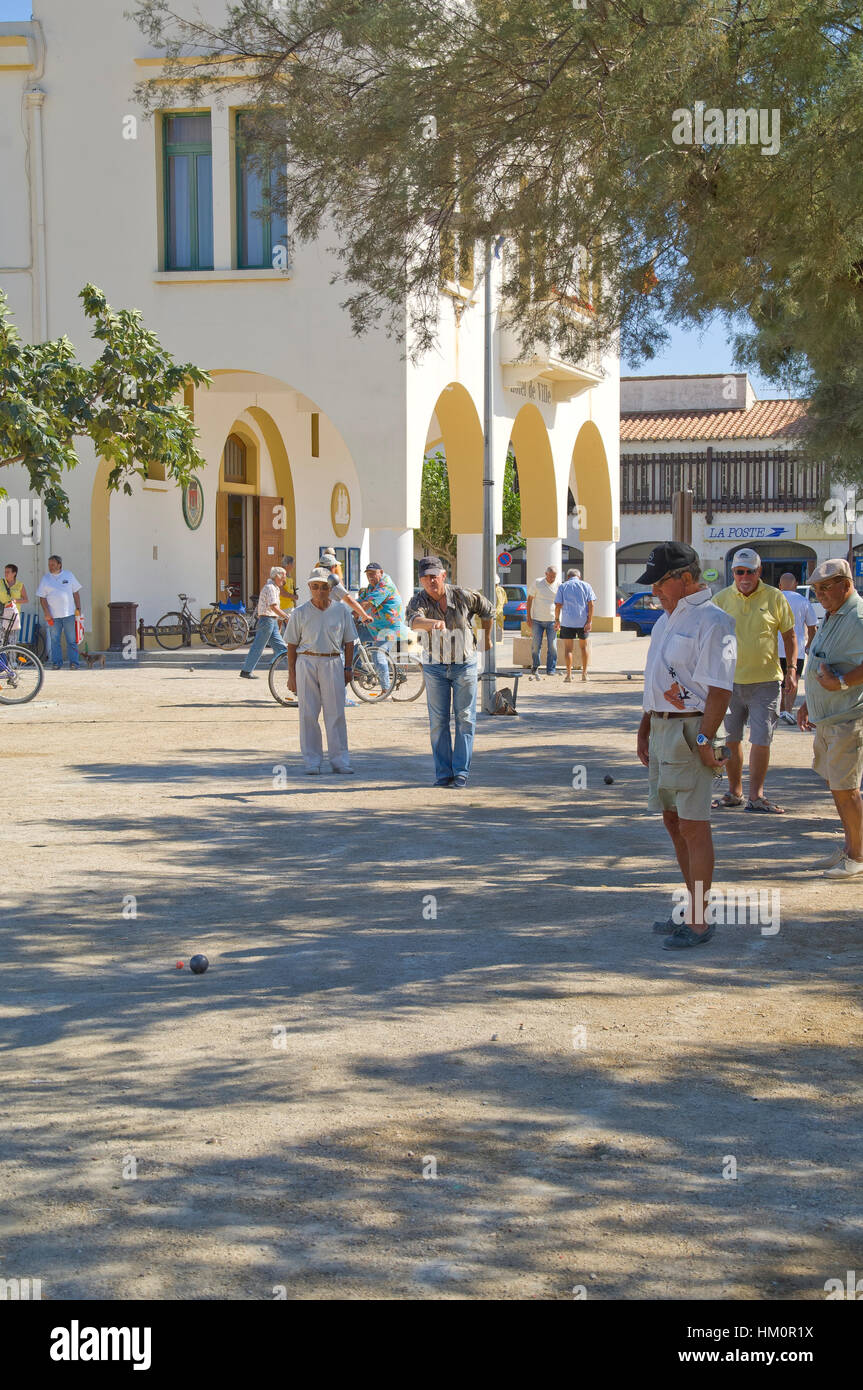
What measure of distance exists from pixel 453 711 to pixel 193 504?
17879 millimetres

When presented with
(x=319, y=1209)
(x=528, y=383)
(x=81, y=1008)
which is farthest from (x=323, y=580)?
(x=528, y=383)

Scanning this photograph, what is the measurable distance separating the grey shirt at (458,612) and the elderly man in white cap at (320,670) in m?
0.97

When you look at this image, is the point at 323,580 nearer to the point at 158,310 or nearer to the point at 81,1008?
the point at 81,1008

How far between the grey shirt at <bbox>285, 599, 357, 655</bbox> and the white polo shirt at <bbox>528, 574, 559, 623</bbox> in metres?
11.3

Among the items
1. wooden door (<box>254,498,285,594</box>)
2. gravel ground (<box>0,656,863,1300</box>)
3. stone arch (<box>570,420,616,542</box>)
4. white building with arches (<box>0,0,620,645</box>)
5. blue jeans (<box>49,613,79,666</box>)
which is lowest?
gravel ground (<box>0,656,863,1300</box>)

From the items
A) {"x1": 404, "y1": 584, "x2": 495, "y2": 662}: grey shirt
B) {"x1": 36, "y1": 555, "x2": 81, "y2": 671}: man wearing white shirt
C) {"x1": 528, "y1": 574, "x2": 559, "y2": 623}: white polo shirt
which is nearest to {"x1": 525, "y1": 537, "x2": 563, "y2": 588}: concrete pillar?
{"x1": 528, "y1": 574, "x2": 559, "y2": 623}: white polo shirt

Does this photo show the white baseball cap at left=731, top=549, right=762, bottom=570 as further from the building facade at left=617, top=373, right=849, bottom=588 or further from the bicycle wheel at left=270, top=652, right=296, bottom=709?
the building facade at left=617, top=373, right=849, bottom=588

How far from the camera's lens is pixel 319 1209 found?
400cm

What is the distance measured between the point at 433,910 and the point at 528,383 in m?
23.6

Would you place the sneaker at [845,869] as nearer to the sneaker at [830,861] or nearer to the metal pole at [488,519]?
the sneaker at [830,861]

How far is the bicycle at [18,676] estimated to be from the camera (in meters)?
17.4

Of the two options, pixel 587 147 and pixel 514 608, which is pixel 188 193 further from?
pixel 514 608

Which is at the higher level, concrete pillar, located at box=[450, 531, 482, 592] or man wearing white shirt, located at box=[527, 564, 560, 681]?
concrete pillar, located at box=[450, 531, 482, 592]

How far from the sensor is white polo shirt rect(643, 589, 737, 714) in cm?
673
